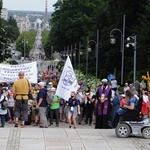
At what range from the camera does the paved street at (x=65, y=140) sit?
15874 mm

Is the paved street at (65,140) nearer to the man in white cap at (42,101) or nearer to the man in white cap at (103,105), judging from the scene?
the man in white cap at (103,105)

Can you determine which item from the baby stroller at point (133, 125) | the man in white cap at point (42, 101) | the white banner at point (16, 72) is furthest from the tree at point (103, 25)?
the baby stroller at point (133, 125)

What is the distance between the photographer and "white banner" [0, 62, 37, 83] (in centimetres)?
2506

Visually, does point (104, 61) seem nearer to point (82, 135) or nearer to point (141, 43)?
point (141, 43)

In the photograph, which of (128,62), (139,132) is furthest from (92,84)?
(139,132)

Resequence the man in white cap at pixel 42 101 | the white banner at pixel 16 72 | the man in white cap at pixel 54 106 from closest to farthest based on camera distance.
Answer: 1. the man in white cap at pixel 42 101
2. the man in white cap at pixel 54 106
3. the white banner at pixel 16 72

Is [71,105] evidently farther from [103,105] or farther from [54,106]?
[54,106]

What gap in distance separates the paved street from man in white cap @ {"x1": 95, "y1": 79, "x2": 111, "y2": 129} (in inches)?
90.5

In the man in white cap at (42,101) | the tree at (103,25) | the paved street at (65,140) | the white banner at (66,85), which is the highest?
the tree at (103,25)

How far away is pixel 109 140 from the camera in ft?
56.4

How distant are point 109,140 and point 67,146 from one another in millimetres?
1715

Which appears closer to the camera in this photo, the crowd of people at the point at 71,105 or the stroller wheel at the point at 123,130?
the stroller wheel at the point at 123,130

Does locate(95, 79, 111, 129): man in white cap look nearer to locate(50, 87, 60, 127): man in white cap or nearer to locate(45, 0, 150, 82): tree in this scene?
locate(50, 87, 60, 127): man in white cap

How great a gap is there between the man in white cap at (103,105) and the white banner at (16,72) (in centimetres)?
426
